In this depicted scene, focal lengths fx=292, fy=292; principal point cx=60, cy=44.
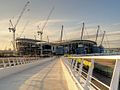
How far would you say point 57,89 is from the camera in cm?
1290

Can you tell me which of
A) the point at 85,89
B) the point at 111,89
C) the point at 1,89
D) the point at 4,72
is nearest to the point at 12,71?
the point at 4,72

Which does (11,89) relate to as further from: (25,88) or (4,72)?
(4,72)

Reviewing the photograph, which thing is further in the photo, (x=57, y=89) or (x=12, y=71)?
(x=12, y=71)

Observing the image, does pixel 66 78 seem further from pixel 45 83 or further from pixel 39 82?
pixel 45 83

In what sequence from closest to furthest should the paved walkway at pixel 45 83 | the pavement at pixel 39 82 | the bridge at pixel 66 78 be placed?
the bridge at pixel 66 78 → the pavement at pixel 39 82 → the paved walkway at pixel 45 83

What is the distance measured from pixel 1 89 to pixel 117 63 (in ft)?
30.6

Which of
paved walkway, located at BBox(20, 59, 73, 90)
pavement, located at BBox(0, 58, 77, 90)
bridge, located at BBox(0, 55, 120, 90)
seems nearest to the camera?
bridge, located at BBox(0, 55, 120, 90)

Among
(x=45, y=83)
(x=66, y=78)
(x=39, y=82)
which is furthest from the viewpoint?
(x=66, y=78)

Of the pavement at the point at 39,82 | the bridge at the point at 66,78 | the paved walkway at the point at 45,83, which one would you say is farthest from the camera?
the paved walkway at the point at 45,83

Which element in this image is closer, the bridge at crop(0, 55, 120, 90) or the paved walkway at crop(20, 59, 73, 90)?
the bridge at crop(0, 55, 120, 90)

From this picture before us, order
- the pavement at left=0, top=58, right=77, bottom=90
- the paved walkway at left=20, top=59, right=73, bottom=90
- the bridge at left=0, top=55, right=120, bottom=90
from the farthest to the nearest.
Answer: the paved walkway at left=20, top=59, right=73, bottom=90 → the pavement at left=0, top=58, right=77, bottom=90 → the bridge at left=0, top=55, right=120, bottom=90

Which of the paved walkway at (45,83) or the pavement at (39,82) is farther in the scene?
the paved walkway at (45,83)

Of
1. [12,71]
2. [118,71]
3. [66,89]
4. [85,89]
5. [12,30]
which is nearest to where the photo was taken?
[118,71]

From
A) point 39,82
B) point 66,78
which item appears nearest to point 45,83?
point 39,82
